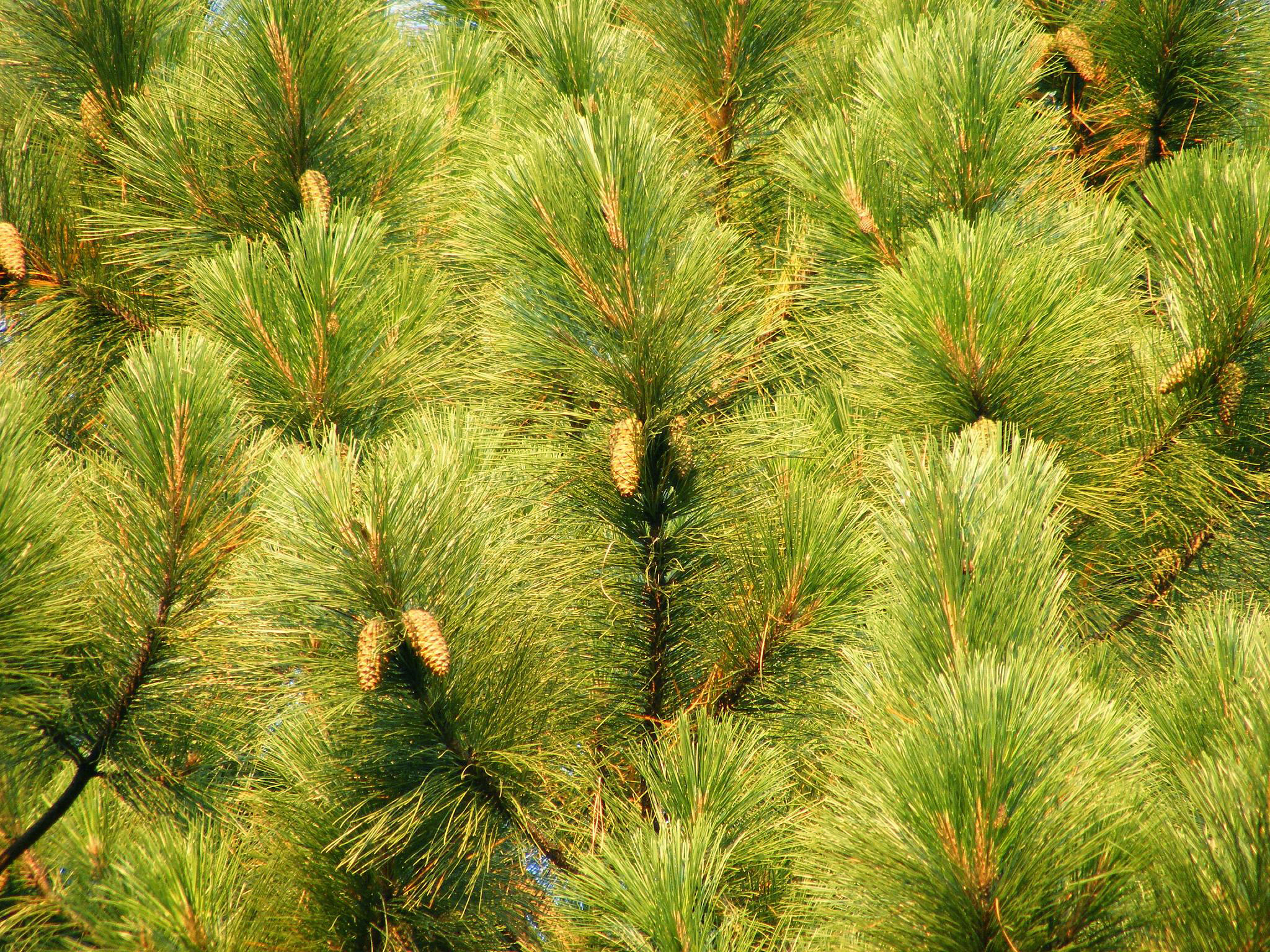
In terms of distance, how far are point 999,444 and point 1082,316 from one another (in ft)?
1.92

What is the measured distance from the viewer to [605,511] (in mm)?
2049

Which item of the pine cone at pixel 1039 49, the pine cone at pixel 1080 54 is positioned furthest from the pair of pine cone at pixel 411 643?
the pine cone at pixel 1080 54

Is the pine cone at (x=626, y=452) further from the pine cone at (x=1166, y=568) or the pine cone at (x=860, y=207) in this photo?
the pine cone at (x=1166, y=568)

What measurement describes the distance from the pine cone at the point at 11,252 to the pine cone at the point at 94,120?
0.40 m

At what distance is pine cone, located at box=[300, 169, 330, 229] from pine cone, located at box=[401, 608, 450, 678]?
1.14m

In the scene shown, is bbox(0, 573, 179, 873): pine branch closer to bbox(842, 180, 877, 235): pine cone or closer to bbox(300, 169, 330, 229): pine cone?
bbox(300, 169, 330, 229): pine cone

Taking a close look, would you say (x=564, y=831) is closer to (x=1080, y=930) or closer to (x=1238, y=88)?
(x=1080, y=930)

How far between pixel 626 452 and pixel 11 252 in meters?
1.60

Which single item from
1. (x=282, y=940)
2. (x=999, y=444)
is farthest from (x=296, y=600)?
(x=999, y=444)

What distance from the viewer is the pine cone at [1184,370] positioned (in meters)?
2.23

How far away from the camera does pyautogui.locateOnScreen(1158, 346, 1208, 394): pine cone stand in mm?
2227

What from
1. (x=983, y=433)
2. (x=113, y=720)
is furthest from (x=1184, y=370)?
(x=113, y=720)

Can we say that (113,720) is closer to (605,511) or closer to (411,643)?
(411,643)

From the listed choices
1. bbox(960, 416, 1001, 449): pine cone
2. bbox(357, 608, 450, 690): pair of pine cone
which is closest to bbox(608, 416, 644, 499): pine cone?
bbox(357, 608, 450, 690): pair of pine cone
